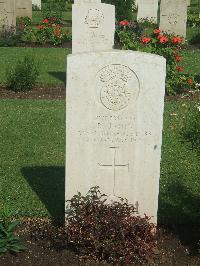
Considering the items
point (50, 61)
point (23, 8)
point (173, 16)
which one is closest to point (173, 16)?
point (173, 16)

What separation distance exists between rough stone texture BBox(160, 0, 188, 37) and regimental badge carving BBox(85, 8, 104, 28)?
8945 mm

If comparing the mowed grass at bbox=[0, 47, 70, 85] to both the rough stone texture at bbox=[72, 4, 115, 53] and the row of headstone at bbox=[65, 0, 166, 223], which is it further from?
the row of headstone at bbox=[65, 0, 166, 223]

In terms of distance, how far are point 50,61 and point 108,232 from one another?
35.6 feet

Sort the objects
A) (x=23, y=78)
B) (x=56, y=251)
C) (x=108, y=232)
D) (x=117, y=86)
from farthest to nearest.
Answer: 1. (x=23, y=78)
2. (x=56, y=251)
3. (x=117, y=86)
4. (x=108, y=232)

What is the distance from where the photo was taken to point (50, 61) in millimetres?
15188

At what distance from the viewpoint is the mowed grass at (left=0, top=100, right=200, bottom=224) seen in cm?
606

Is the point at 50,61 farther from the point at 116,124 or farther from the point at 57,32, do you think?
the point at 116,124

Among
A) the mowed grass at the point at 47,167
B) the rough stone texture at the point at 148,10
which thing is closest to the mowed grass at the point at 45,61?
the mowed grass at the point at 47,167

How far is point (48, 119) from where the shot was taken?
9516mm

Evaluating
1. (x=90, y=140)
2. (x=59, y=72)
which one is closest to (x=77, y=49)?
(x=59, y=72)

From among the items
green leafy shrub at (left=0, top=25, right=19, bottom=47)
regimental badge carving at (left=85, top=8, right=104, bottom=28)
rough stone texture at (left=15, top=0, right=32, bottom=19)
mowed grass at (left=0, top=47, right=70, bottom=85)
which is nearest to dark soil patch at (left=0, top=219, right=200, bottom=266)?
Result: regimental badge carving at (left=85, top=8, right=104, bottom=28)

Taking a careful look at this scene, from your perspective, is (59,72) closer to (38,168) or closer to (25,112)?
(25,112)

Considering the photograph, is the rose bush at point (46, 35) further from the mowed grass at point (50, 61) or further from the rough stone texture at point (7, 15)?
the mowed grass at point (50, 61)

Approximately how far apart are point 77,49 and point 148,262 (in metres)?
6.33
